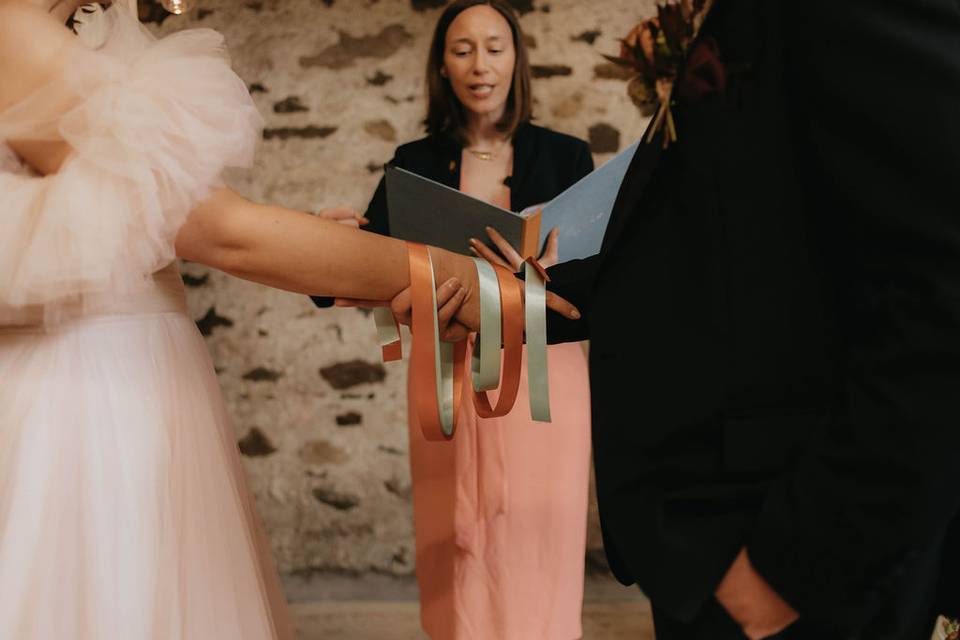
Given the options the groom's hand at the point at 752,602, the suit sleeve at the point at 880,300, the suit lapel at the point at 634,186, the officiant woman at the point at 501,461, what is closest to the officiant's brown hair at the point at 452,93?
the officiant woman at the point at 501,461

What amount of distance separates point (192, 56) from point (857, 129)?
0.97m

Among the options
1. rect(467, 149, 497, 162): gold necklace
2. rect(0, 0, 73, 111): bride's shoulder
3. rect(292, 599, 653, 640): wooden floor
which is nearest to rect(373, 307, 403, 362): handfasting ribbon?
rect(0, 0, 73, 111): bride's shoulder

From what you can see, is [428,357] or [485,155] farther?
[485,155]

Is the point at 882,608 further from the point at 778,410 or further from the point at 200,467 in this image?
the point at 200,467

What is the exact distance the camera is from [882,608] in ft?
2.07

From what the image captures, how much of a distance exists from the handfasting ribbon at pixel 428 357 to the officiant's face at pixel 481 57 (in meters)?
1.01

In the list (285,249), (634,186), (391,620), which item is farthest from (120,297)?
(391,620)

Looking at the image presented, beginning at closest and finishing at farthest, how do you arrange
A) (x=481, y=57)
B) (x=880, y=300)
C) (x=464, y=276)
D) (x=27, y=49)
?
1. (x=880, y=300)
2. (x=27, y=49)
3. (x=464, y=276)
4. (x=481, y=57)

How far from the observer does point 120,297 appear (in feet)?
3.76

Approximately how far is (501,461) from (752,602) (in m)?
1.15

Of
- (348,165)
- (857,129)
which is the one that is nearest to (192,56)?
(857,129)

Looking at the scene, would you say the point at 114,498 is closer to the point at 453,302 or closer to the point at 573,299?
the point at 453,302

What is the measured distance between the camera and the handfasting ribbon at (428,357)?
1.09m

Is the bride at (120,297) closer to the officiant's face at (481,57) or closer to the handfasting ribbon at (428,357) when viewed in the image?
the handfasting ribbon at (428,357)
